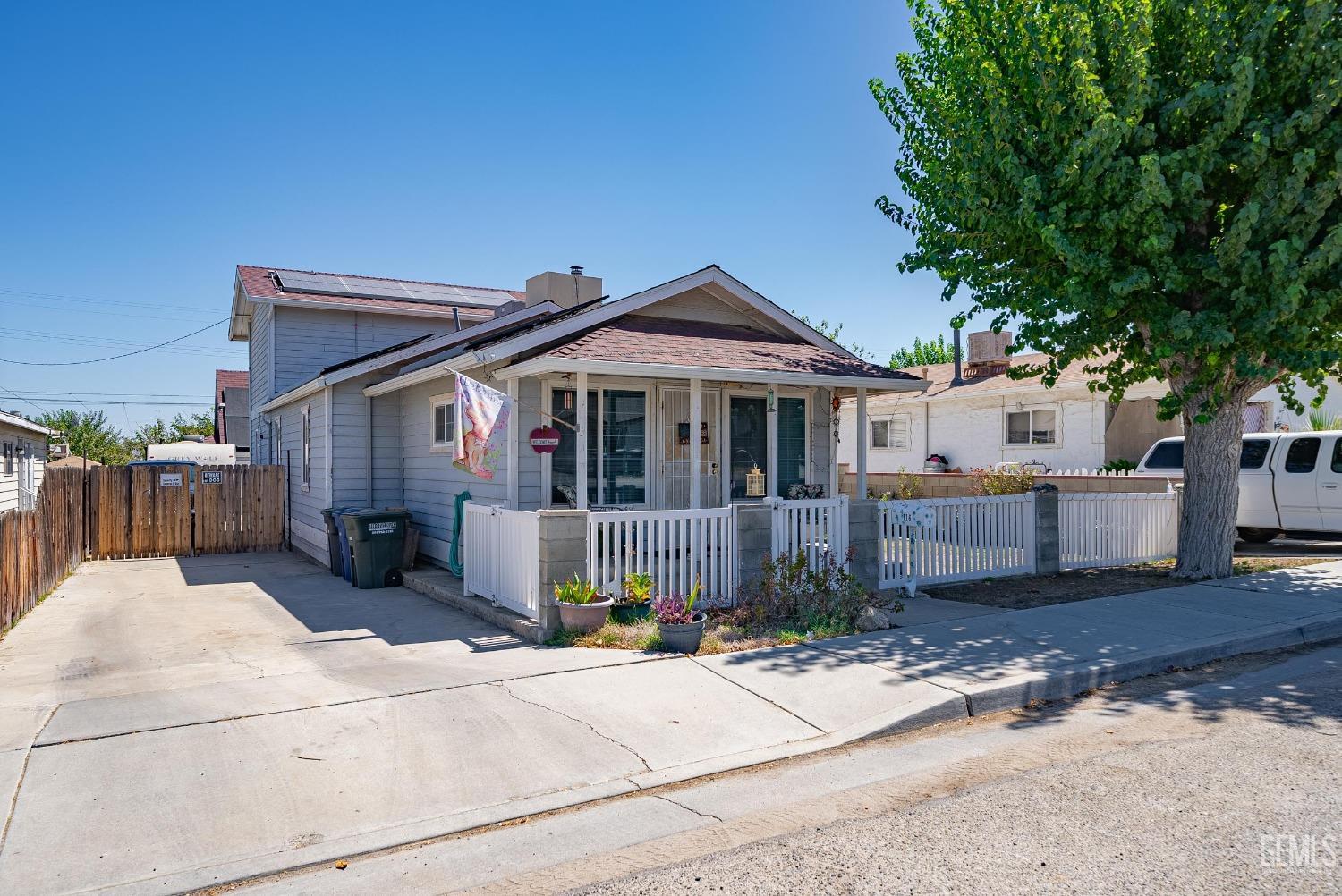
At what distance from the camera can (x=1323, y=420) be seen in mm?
20359

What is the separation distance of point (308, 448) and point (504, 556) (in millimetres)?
8282

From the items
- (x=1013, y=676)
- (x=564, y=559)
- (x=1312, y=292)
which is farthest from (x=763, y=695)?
(x=1312, y=292)

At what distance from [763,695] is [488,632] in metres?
3.49

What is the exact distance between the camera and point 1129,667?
7152 mm

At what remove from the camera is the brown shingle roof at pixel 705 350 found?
10.1 metres

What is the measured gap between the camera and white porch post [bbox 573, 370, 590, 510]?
384 inches

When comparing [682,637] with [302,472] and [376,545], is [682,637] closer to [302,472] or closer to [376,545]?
[376,545]

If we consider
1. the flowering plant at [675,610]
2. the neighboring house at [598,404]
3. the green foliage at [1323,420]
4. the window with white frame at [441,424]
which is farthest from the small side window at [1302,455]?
the window with white frame at [441,424]

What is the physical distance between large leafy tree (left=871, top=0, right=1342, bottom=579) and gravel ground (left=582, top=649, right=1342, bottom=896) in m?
6.20

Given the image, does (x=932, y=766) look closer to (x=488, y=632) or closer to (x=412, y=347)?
(x=488, y=632)

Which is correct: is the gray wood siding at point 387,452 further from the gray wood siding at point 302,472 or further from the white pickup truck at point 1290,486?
the white pickup truck at point 1290,486

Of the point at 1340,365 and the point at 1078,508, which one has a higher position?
the point at 1340,365

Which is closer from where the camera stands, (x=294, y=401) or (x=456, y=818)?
(x=456, y=818)

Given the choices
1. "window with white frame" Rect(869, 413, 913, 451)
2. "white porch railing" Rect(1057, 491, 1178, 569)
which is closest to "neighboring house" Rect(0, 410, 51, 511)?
"white porch railing" Rect(1057, 491, 1178, 569)
